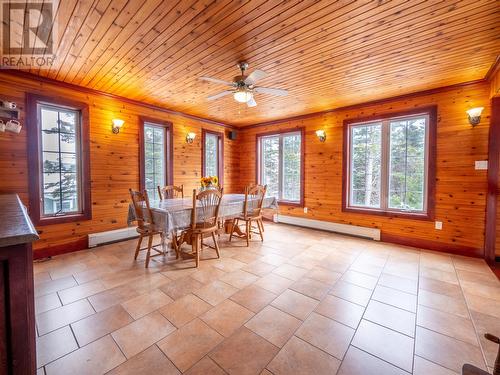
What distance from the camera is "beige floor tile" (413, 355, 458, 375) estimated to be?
144 centimetres

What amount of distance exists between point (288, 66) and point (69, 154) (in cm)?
367

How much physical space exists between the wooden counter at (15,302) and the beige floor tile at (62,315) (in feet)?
3.52

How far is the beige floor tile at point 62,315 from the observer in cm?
185

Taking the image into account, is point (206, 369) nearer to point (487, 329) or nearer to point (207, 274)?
point (207, 274)

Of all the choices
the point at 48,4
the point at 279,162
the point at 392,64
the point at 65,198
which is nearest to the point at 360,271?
Result: the point at 392,64

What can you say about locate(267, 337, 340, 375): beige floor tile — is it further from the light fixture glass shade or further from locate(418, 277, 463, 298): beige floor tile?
the light fixture glass shade

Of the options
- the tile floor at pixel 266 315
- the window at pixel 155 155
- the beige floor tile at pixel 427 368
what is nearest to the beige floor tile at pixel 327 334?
the tile floor at pixel 266 315

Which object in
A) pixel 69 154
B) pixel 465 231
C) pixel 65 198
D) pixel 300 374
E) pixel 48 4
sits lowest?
pixel 300 374

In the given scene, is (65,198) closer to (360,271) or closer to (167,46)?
(167,46)

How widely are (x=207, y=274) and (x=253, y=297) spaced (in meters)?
0.76

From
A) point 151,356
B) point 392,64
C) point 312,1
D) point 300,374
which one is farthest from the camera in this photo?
point 392,64

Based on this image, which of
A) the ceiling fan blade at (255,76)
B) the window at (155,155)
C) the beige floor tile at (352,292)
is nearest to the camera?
the beige floor tile at (352,292)

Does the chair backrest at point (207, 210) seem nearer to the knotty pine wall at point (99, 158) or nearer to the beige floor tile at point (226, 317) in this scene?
the beige floor tile at point (226, 317)

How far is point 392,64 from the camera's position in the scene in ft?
9.43
